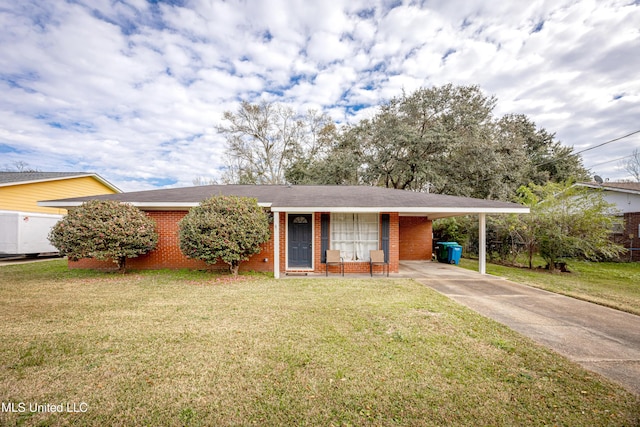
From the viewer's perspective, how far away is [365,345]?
154 inches

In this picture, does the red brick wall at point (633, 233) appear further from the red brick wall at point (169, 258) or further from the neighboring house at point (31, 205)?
Result: the neighboring house at point (31, 205)

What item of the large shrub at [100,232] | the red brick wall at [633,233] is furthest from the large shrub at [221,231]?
the red brick wall at [633,233]

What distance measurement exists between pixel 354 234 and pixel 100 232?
821 centimetres

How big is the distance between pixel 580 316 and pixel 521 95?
1751 cm

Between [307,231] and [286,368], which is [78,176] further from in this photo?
[286,368]

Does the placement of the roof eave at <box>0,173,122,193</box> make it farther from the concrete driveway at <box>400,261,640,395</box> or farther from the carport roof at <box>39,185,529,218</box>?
the concrete driveway at <box>400,261,640,395</box>

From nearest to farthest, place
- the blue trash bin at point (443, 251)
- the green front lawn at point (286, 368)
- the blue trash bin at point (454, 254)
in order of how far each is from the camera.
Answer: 1. the green front lawn at point (286, 368)
2. the blue trash bin at point (454, 254)
3. the blue trash bin at point (443, 251)

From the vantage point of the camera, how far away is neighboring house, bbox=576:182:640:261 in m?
13.5

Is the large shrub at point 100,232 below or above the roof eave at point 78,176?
below

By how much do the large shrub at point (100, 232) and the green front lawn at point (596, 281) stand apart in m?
12.8

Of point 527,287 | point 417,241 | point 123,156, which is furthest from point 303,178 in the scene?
point 527,287

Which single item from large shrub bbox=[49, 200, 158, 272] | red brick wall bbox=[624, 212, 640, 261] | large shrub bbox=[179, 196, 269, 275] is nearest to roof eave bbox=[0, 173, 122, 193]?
large shrub bbox=[49, 200, 158, 272]

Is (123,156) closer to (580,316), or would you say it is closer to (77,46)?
(77,46)

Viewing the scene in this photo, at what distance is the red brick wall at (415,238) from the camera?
1405cm
